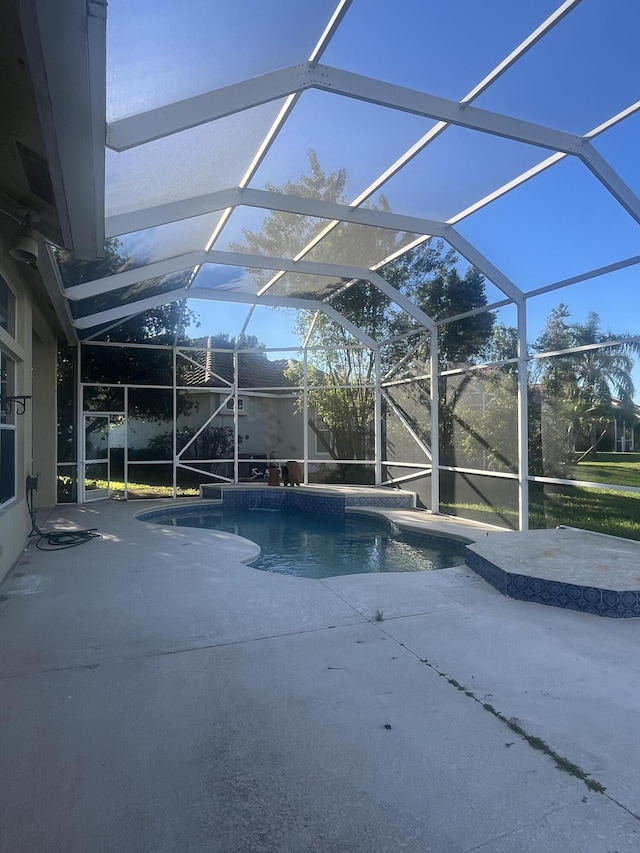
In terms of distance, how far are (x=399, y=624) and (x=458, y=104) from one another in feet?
14.8

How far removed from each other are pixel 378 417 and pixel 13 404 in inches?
305

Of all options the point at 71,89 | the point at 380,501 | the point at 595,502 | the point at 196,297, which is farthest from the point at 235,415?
the point at 71,89

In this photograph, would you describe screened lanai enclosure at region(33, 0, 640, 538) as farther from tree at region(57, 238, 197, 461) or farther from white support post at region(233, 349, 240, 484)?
white support post at region(233, 349, 240, 484)

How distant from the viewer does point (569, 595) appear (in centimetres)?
417

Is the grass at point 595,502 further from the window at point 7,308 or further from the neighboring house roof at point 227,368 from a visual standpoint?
the neighboring house roof at point 227,368

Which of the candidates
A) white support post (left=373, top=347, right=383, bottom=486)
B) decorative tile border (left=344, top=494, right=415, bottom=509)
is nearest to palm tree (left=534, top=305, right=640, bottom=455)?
decorative tile border (left=344, top=494, right=415, bottom=509)

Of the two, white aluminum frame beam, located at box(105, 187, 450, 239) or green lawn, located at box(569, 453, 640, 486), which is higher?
white aluminum frame beam, located at box(105, 187, 450, 239)

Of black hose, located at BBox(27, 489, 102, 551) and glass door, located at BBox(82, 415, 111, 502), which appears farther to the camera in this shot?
glass door, located at BBox(82, 415, 111, 502)

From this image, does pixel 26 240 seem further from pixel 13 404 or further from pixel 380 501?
pixel 380 501

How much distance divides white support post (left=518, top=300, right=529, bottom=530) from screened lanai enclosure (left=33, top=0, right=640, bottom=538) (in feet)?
0.11

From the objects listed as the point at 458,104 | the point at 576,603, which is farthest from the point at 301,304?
the point at 576,603

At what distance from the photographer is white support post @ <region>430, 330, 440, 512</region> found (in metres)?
9.36

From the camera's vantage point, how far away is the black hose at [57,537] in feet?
20.8

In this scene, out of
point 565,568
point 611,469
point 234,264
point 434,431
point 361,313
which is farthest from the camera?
point 361,313
